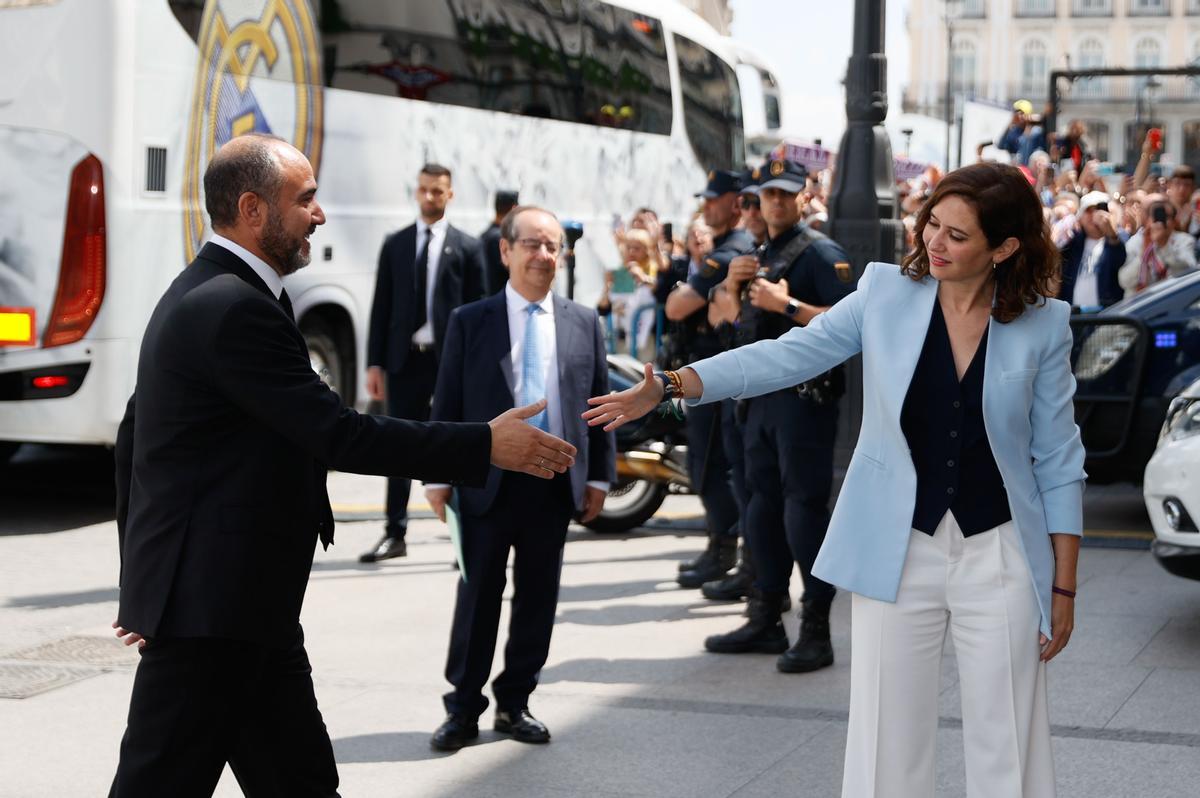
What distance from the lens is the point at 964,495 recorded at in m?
3.90

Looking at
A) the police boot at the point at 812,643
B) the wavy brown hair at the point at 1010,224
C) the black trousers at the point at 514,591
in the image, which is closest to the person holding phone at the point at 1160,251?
the police boot at the point at 812,643

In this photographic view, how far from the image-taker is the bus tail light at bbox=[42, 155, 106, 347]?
1036 centimetres

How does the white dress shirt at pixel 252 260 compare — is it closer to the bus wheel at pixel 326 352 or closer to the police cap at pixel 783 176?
the police cap at pixel 783 176

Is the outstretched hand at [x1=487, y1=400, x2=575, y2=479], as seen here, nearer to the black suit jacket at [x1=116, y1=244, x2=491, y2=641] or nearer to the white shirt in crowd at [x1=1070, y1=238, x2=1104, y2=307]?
the black suit jacket at [x1=116, y1=244, x2=491, y2=641]

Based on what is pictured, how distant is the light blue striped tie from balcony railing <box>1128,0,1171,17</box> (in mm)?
104363

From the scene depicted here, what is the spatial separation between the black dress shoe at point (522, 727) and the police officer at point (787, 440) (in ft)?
4.42

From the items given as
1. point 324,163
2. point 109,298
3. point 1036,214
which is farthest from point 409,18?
point 1036,214

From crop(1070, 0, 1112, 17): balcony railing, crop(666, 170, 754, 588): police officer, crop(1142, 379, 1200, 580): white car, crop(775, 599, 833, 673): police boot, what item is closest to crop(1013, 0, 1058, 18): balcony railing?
crop(1070, 0, 1112, 17): balcony railing

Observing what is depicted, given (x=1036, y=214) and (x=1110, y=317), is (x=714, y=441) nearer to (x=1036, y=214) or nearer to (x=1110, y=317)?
(x=1110, y=317)

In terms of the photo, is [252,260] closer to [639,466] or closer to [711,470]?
[711,470]

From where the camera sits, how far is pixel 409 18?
1363cm

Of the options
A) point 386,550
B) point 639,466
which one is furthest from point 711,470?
point 386,550

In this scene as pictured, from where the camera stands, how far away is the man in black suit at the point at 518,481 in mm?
5840

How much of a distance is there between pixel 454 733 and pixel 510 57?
A: 10083mm
